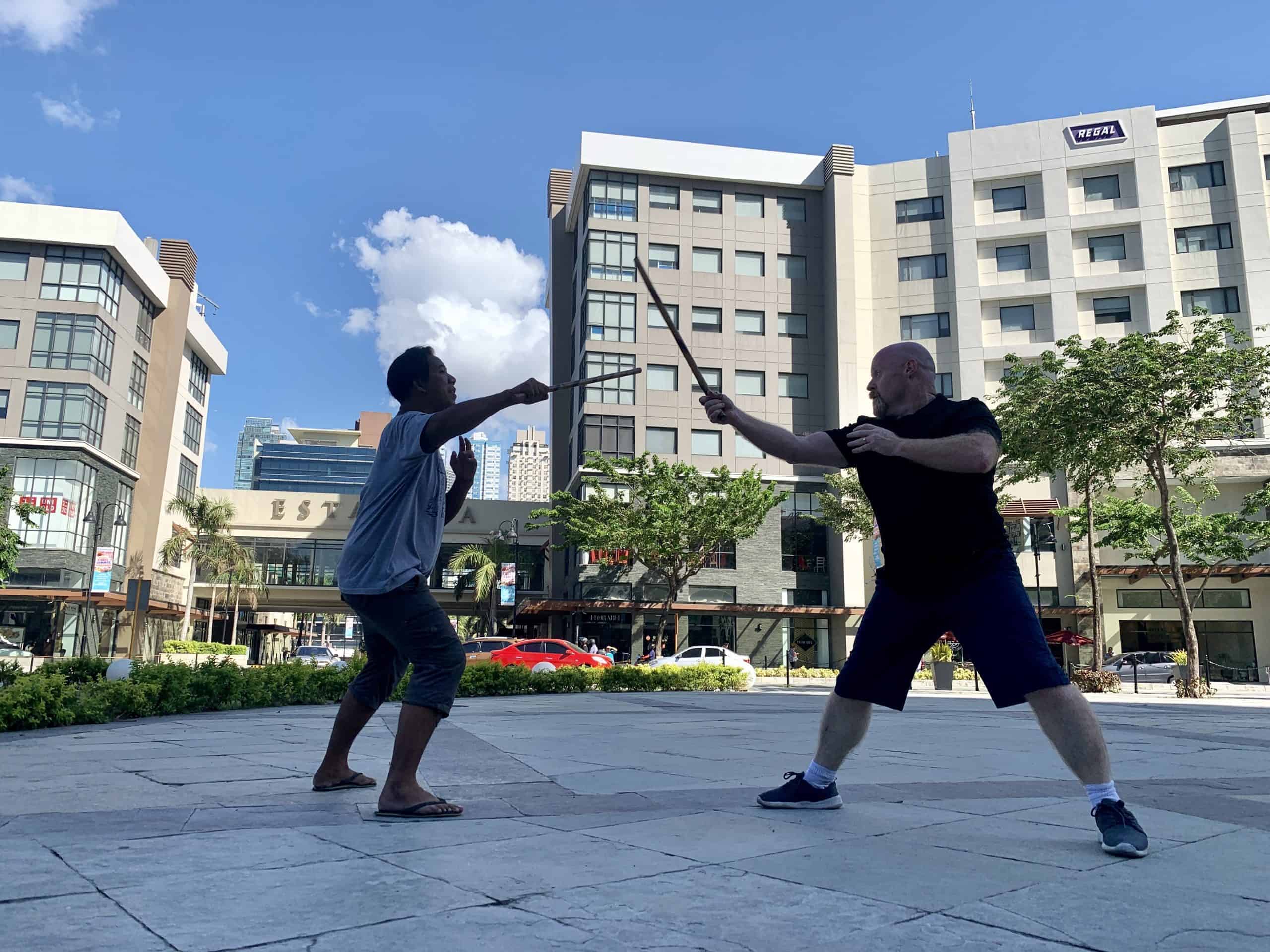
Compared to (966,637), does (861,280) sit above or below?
above

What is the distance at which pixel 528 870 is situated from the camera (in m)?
2.52

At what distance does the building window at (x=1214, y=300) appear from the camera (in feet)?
129

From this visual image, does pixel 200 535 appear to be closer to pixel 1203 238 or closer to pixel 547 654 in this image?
pixel 547 654

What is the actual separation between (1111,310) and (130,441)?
148ft

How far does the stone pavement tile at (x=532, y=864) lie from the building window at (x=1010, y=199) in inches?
1777

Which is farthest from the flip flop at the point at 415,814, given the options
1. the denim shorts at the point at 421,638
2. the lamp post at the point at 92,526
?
the lamp post at the point at 92,526

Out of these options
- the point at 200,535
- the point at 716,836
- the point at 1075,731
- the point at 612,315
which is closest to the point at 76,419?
the point at 200,535

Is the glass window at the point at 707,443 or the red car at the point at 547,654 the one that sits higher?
the glass window at the point at 707,443

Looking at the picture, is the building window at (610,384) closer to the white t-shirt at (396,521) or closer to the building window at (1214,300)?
the building window at (1214,300)

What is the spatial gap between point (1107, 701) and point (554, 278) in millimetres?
39650

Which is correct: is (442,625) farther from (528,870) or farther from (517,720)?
(517,720)

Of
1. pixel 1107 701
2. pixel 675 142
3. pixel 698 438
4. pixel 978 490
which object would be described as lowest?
pixel 1107 701

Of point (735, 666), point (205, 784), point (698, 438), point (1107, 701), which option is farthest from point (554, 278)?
point (205, 784)

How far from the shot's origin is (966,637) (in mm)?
3385
